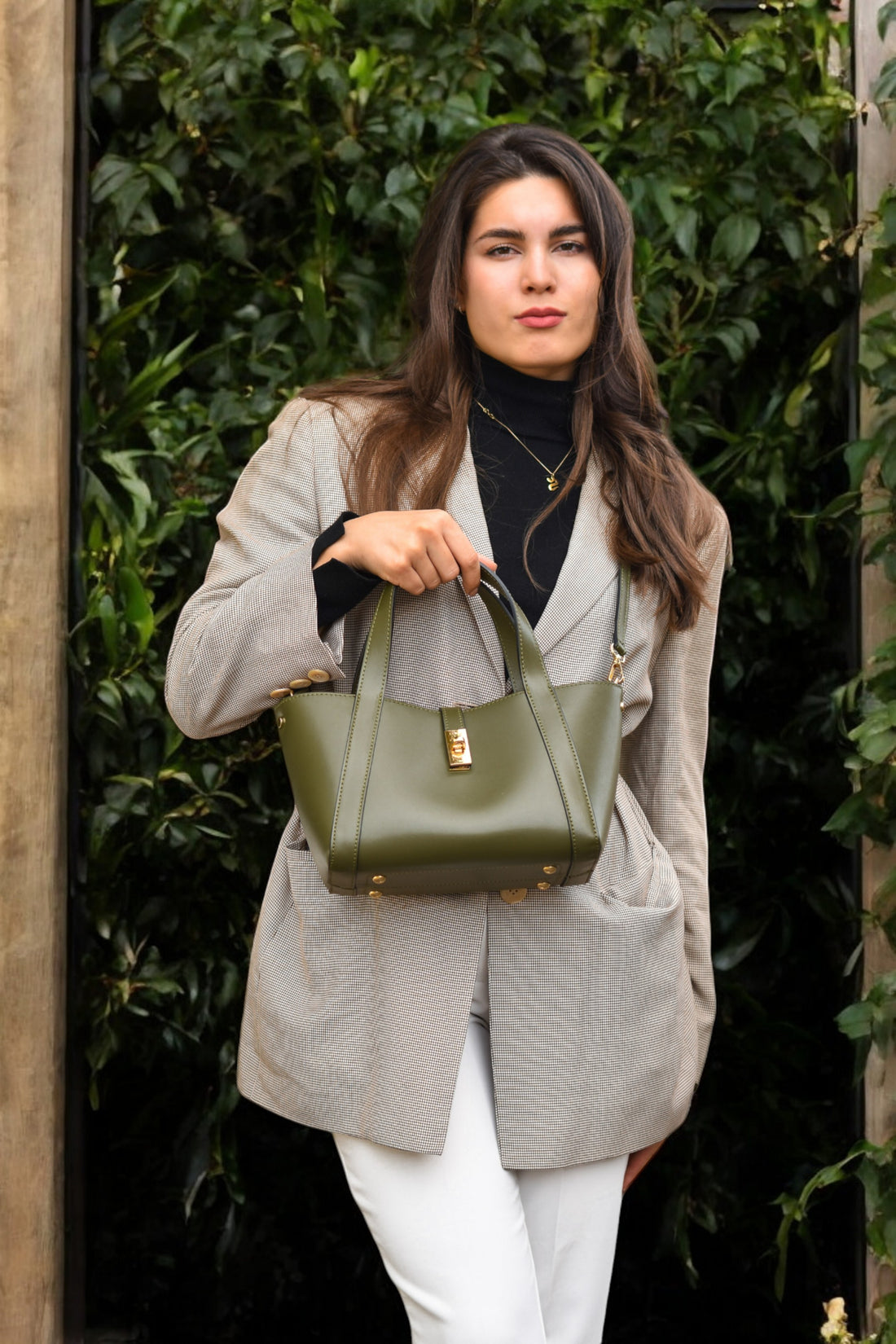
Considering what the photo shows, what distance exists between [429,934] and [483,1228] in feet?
0.93

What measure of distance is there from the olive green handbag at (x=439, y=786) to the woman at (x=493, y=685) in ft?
0.27

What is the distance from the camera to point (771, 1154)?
2.41 m

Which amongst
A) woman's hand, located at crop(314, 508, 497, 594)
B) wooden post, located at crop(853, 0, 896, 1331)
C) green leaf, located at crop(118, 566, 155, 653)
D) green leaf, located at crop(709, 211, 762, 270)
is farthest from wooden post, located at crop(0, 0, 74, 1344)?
wooden post, located at crop(853, 0, 896, 1331)

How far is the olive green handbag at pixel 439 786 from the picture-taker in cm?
136

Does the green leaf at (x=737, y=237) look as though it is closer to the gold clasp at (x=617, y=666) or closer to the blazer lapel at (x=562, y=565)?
the blazer lapel at (x=562, y=565)

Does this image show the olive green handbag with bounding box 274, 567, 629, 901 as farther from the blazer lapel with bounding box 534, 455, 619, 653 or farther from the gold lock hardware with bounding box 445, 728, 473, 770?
the blazer lapel with bounding box 534, 455, 619, 653

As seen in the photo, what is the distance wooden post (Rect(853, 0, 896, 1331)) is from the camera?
6.75ft

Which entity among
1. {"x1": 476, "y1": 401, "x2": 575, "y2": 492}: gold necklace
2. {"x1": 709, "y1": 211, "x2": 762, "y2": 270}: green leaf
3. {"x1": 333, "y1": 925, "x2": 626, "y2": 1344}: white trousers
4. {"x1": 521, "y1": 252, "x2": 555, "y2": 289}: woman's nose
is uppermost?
{"x1": 709, "y1": 211, "x2": 762, "y2": 270}: green leaf

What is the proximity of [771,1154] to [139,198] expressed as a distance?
177 centimetres

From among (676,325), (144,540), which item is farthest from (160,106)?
(676,325)

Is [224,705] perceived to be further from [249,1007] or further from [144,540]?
[144,540]

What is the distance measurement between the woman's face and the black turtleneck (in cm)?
4

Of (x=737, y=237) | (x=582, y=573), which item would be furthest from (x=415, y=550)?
(x=737, y=237)

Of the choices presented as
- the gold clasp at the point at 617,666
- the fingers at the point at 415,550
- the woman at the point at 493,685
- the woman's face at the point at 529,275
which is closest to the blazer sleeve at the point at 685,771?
the woman at the point at 493,685
